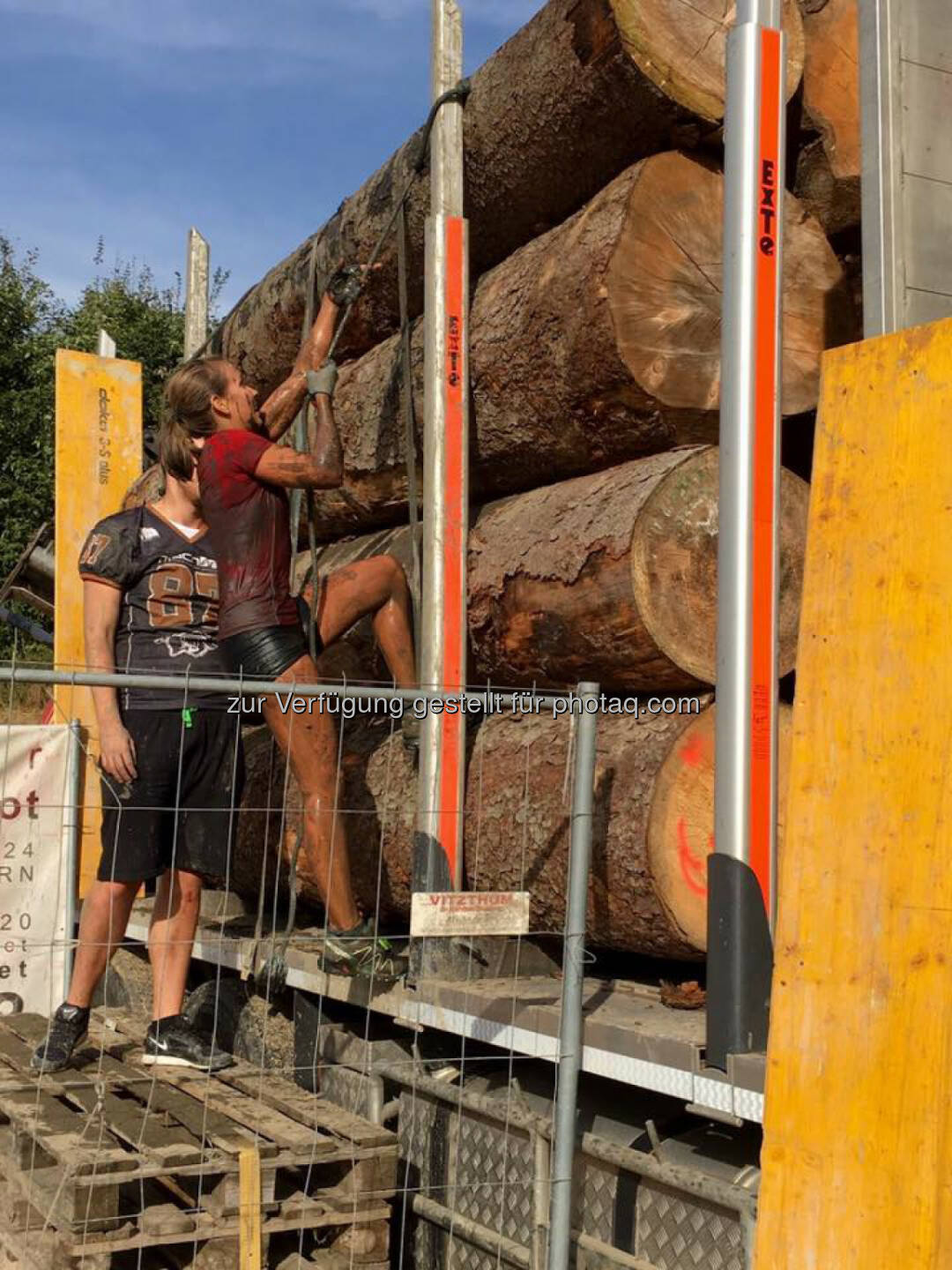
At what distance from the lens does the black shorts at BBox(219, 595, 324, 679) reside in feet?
15.6

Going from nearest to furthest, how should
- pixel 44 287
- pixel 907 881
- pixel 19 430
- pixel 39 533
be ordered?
pixel 907 881 → pixel 39 533 → pixel 19 430 → pixel 44 287

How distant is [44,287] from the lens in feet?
69.5

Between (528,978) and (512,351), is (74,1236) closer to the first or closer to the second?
(528,978)

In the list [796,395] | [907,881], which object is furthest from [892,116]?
[907,881]

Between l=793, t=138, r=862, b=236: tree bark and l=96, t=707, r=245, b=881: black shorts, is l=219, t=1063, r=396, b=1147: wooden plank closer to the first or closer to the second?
l=96, t=707, r=245, b=881: black shorts

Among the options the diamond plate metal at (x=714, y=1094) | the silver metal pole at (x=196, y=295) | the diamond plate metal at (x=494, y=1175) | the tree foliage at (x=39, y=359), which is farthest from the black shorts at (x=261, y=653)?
the tree foliage at (x=39, y=359)

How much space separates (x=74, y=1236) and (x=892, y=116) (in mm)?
3048

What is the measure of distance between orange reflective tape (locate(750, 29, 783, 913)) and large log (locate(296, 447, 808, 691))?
55 cm

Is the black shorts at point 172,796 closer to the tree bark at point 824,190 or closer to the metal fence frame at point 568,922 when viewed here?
the metal fence frame at point 568,922

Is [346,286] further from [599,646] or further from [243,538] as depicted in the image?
[599,646]

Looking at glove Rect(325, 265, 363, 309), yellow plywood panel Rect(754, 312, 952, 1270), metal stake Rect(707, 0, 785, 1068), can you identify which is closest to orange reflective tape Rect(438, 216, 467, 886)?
glove Rect(325, 265, 363, 309)

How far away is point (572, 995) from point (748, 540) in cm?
117

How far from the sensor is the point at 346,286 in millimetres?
5176

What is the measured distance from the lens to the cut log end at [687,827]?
403cm
